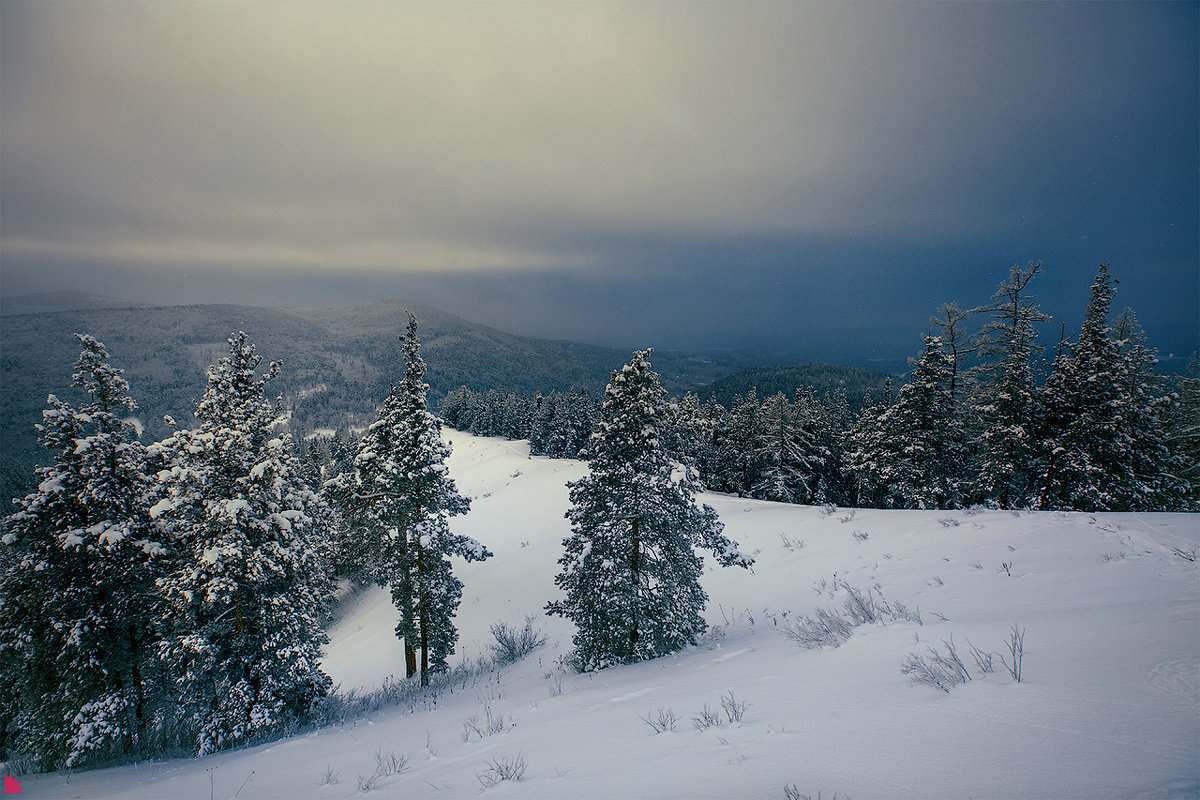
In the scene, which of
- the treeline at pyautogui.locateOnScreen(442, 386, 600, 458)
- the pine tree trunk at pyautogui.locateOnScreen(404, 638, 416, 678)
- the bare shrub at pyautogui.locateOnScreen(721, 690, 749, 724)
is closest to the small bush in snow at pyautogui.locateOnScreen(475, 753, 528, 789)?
the bare shrub at pyautogui.locateOnScreen(721, 690, 749, 724)

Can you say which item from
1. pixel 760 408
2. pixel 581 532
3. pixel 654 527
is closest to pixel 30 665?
pixel 581 532

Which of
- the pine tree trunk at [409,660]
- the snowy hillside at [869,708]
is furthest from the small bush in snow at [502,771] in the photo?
the pine tree trunk at [409,660]

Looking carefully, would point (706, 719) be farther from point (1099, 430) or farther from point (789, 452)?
point (789, 452)

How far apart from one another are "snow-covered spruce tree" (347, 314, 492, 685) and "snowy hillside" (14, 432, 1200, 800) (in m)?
5.04

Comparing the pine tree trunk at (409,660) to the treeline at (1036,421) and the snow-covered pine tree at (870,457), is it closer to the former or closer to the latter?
the treeline at (1036,421)

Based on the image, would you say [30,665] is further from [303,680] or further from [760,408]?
[760,408]

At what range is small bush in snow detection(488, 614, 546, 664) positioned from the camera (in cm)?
1456

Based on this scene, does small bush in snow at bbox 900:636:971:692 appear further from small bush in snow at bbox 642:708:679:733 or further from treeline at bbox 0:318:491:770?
treeline at bbox 0:318:491:770

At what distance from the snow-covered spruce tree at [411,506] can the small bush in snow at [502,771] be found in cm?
1118

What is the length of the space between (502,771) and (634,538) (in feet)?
21.5

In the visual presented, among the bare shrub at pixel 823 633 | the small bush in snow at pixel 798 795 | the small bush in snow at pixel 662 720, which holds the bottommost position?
the bare shrub at pixel 823 633

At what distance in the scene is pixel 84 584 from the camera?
11156mm

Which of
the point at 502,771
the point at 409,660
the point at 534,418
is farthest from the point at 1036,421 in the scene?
the point at 534,418

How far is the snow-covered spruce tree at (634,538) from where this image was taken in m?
9.88
